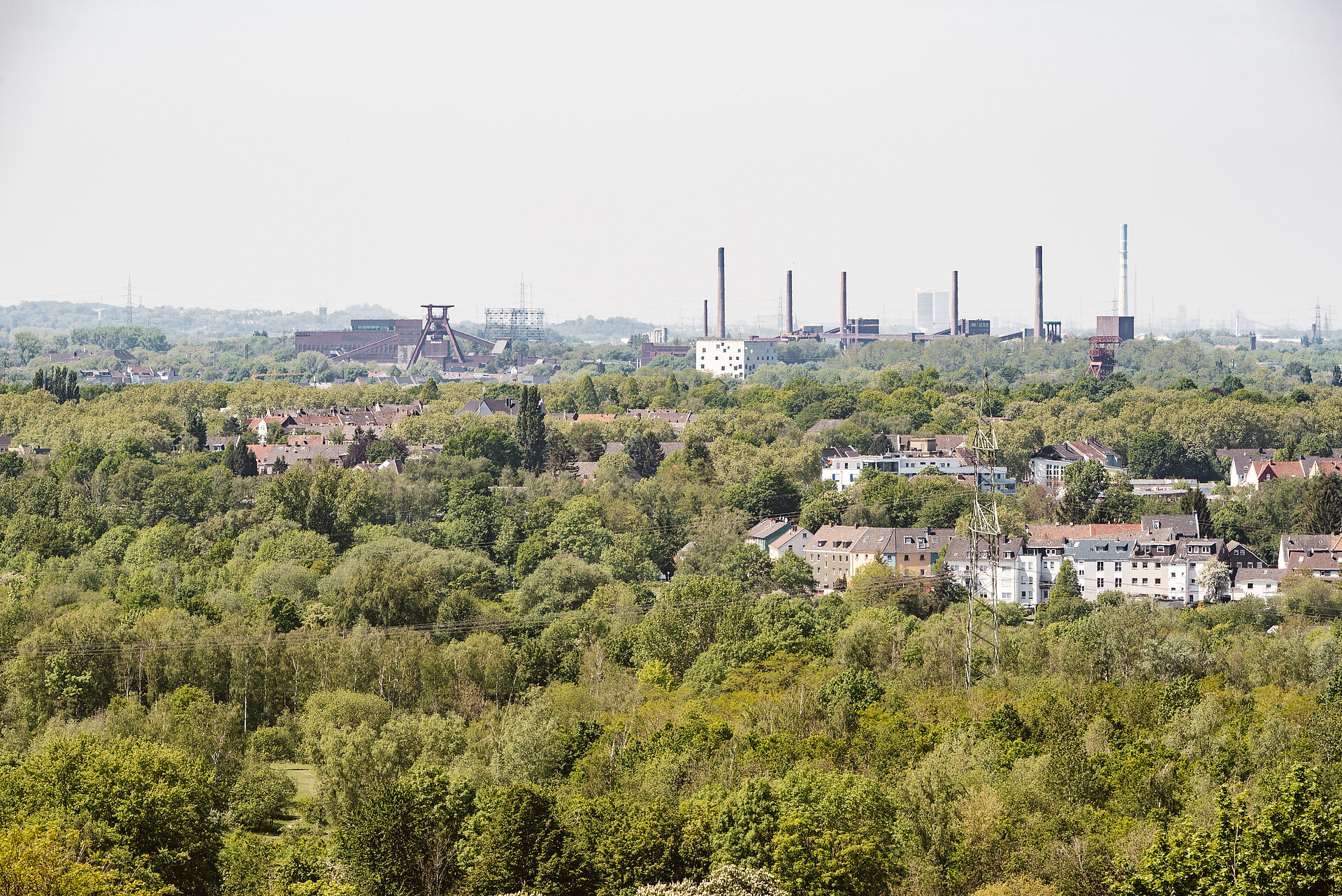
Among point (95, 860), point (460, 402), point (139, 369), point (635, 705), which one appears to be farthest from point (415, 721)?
point (139, 369)

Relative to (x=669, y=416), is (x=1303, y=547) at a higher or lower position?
lower

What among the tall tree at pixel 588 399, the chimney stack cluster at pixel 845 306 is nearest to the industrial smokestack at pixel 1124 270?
the chimney stack cluster at pixel 845 306

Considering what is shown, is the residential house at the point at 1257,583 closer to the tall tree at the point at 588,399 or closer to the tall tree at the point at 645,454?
the tall tree at the point at 645,454

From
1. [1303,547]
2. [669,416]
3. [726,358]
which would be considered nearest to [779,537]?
[1303,547]

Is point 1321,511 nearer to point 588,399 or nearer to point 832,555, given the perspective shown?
point 832,555

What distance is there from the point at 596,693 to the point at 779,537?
67.7ft

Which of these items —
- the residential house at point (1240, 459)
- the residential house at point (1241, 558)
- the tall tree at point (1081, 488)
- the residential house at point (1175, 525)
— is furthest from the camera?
the residential house at point (1240, 459)

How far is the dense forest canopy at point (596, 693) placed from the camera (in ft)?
57.3

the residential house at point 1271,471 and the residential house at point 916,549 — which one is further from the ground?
the residential house at point 1271,471

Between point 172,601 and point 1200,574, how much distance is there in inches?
1092

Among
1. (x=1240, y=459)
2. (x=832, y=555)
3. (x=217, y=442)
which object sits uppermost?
(x=217, y=442)

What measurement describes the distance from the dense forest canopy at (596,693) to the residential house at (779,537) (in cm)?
94

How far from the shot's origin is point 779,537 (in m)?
49.3

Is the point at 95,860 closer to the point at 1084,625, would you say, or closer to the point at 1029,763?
the point at 1029,763
